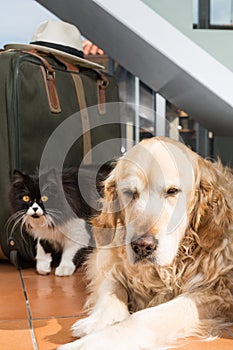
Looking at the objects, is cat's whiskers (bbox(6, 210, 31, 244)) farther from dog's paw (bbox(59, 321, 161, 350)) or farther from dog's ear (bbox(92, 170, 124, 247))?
dog's paw (bbox(59, 321, 161, 350))

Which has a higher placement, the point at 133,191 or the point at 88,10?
the point at 88,10

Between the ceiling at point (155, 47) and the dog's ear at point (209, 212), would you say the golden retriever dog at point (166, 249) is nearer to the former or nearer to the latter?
the dog's ear at point (209, 212)

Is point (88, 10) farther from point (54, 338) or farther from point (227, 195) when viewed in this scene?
point (54, 338)

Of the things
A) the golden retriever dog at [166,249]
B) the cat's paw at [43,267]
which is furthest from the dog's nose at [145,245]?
the cat's paw at [43,267]

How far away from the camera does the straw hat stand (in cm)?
249

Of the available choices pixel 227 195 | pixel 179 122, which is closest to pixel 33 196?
pixel 227 195

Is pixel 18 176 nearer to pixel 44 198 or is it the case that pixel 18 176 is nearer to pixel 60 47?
pixel 44 198

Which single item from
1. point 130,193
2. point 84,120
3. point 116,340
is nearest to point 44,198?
point 84,120

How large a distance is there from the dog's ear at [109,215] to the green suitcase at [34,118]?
1.92 feet

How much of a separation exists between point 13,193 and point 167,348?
1.00m

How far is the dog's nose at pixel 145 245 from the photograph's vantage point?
141 cm

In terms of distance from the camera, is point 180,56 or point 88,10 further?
point 88,10

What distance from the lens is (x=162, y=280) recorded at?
1.58m

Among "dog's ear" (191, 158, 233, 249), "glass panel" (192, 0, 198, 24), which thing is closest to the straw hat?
"glass panel" (192, 0, 198, 24)
